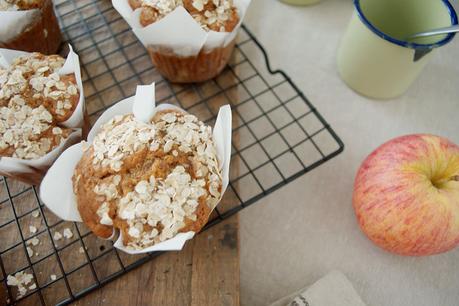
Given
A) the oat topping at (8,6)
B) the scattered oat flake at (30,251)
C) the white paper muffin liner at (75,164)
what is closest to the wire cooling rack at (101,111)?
the scattered oat flake at (30,251)

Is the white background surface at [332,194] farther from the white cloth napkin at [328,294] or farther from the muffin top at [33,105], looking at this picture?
the muffin top at [33,105]

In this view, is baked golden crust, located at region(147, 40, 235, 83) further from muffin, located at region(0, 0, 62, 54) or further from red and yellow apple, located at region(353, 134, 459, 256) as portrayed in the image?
red and yellow apple, located at region(353, 134, 459, 256)

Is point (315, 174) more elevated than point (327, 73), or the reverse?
point (327, 73)

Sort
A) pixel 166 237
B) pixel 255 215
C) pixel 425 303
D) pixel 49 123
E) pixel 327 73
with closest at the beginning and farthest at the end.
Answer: pixel 166 237 < pixel 49 123 < pixel 425 303 < pixel 255 215 < pixel 327 73

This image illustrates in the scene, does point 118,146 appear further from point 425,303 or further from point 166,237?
point 425,303

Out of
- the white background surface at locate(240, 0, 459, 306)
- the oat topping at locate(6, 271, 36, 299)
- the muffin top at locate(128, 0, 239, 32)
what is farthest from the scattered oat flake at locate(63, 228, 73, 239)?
the muffin top at locate(128, 0, 239, 32)

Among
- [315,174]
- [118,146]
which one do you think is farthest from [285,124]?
[118,146]
